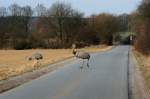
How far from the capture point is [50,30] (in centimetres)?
12325

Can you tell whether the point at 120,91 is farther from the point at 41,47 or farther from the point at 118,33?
the point at 118,33

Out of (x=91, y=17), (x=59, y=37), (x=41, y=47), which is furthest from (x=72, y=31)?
(x=91, y=17)

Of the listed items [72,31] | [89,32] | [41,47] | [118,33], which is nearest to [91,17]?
[118,33]

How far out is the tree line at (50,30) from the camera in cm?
11488

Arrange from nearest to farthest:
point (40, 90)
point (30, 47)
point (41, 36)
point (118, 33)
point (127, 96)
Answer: point (127, 96)
point (40, 90)
point (30, 47)
point (41, 36)
point (118, 33)

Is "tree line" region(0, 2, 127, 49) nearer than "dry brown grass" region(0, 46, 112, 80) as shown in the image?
No

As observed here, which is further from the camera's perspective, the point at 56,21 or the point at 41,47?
the point at 56,21

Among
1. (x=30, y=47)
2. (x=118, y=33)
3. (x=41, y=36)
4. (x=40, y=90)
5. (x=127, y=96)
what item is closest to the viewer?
(x=127, y=96)

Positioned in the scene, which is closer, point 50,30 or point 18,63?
point 18,63

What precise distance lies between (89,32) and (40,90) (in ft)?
379

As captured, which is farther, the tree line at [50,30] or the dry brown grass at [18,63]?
the tree line at [50,30]

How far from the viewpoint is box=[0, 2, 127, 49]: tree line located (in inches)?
4523

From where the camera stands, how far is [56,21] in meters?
123

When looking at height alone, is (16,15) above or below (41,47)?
above
